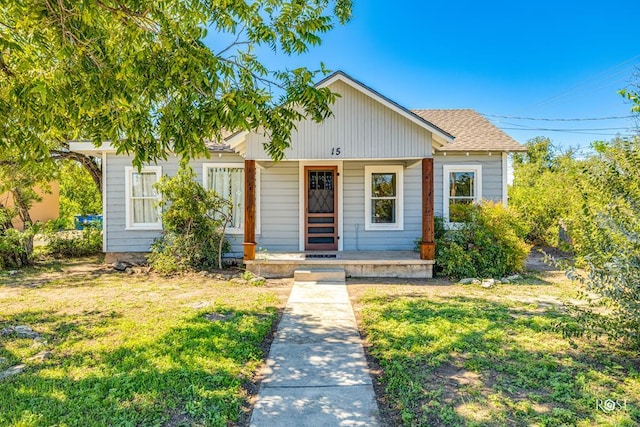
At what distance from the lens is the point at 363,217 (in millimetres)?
10398

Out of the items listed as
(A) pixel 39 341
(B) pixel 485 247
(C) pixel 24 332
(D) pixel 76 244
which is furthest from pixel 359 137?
(D) pixel 76 244

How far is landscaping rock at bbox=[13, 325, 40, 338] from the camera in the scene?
4.64 meters

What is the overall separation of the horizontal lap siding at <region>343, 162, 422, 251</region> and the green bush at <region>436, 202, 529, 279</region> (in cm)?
155

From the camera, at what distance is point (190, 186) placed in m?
9.12

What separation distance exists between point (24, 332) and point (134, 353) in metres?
2.01

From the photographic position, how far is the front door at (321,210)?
407 inches

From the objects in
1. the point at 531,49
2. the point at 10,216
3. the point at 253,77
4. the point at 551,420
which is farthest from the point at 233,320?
the point at 531,49

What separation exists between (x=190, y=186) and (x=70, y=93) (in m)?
5.25

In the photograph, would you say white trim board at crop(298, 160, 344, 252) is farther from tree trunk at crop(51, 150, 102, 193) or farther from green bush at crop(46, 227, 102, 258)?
green bush at crop(46, 227, 102, 258)

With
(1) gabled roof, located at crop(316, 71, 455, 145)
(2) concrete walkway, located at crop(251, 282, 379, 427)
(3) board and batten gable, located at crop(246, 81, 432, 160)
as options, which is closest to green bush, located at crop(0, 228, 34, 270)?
(3) board and batten gable, located at crop(246, 81, 432, 160)

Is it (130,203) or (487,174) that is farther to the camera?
(130,203)

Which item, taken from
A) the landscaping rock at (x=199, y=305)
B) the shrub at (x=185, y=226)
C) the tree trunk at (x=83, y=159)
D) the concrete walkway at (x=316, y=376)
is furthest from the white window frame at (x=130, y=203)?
the concrete walkway at (x=316, y=376)

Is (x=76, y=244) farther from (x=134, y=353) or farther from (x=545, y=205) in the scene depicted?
(x=545, y=205)

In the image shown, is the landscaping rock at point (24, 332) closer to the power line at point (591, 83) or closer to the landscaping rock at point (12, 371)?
the landscaping rock at point (12, 371)
